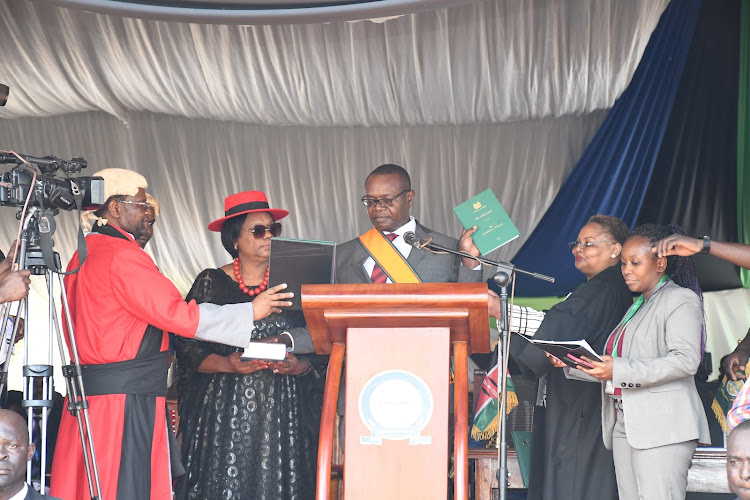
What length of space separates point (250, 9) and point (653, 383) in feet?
10.4

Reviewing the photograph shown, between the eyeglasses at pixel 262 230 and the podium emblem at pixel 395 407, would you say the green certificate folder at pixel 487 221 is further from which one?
the eyeglasses at pixel 262 230

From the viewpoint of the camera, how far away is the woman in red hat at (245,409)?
14.9 ft

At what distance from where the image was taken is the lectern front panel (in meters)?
3.32

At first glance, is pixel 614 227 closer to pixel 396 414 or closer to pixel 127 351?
pixel 396 414

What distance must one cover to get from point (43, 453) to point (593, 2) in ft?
12.7

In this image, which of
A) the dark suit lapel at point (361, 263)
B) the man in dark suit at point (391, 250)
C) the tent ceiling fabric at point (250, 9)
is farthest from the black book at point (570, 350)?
the tent ceiling fabric at point (250, 9)

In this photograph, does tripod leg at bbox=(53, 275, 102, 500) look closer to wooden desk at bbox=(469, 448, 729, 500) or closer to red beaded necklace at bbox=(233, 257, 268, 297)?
red beaded necklace at bbox=(233, 257, 268, 297)

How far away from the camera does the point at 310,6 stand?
5.65 metres

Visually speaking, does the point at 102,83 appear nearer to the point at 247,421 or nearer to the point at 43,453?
the point at 247,421

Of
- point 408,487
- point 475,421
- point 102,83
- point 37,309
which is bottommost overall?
point 408,487

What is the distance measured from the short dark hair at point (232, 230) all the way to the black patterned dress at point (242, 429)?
11.1 inches

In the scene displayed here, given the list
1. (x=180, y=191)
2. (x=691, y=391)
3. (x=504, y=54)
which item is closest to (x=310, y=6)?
(x=504, y=54)

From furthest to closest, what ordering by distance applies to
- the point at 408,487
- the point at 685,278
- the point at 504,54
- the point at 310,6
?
the point at 504,54 → the point at 310,6 → the point at 685,278 → the point at 408,487

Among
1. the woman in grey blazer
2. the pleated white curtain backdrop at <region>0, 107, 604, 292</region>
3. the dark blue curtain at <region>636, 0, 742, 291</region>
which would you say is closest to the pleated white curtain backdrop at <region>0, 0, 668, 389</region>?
the pleated white curtain backdrop at <region>0, 107, 604, 292</region>
